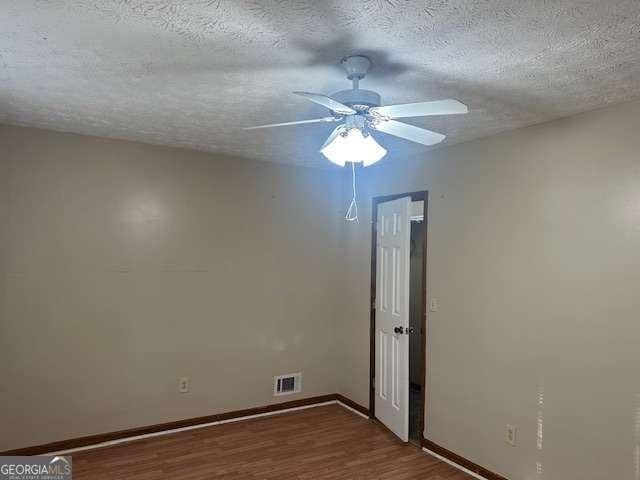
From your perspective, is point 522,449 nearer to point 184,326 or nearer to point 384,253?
point 384,253

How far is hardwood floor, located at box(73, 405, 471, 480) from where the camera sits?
314 centimetres

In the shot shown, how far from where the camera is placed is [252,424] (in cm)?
404

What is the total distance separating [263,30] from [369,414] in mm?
3583

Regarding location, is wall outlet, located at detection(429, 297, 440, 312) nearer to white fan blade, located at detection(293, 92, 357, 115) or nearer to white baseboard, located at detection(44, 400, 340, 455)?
white baseboard, located at detection(44, 400, 340, 455)

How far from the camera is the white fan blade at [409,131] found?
2168 millimetres

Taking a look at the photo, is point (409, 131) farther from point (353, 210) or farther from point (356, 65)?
point (353, 210)

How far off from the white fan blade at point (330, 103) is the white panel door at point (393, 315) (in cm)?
191

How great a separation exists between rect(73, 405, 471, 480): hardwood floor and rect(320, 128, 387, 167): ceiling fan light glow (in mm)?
2242

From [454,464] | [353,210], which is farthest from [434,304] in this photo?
[353,210]

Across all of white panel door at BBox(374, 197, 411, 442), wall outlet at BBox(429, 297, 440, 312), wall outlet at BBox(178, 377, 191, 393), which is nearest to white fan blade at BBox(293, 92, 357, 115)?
white panel door at BBox(374, 197, 411, 442)

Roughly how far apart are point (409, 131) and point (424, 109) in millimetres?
324

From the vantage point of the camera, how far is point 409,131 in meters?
2.24

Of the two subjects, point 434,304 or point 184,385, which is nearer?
point 434,304

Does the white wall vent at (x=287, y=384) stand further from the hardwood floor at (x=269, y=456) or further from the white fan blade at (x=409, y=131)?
the white fan blade at (x=409, y=131)
